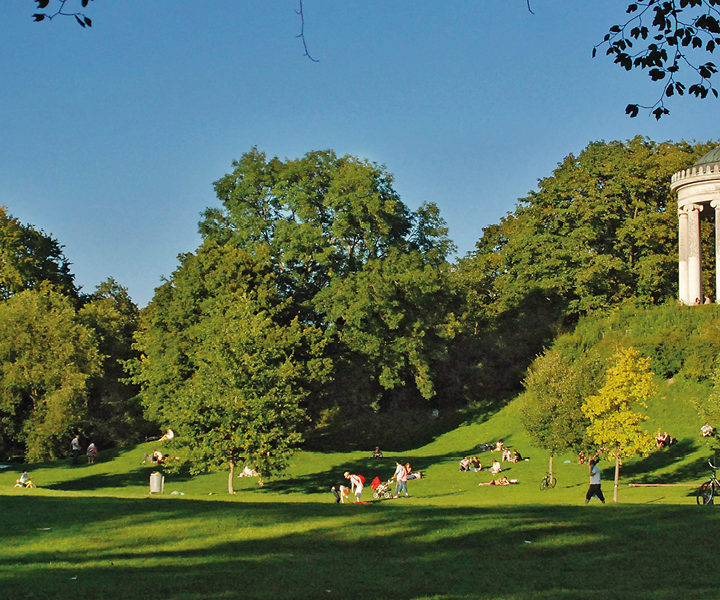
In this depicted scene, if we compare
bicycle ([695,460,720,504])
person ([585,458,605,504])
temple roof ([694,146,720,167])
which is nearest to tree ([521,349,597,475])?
bicycle ([695,460,720,504])

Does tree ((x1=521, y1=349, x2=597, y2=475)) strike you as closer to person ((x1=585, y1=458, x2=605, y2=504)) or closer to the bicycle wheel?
the bicycle wheel

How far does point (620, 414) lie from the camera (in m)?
37.6

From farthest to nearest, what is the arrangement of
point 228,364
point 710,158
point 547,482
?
point 710,158
point 228,364
point 547,482

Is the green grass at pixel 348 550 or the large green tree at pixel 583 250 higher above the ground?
the large green tree at pixel 583 250

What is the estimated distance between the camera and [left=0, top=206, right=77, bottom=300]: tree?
2662 inches

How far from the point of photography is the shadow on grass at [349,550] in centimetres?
1488

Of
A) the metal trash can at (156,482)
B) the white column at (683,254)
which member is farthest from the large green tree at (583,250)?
the metal trash can at (156,482)

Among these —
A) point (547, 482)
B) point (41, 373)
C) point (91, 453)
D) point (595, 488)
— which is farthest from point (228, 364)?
point (41, 373)

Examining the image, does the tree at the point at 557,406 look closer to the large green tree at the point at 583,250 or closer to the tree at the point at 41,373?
the large green tree at the point at 583,250

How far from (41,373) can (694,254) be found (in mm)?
40317

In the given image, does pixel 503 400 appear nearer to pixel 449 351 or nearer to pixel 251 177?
pixel 449 351

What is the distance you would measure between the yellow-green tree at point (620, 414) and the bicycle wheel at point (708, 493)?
20.1 ft

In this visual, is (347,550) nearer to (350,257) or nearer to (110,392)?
(350,257)

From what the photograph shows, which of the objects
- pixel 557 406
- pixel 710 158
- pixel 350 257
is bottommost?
pixel 557 406
